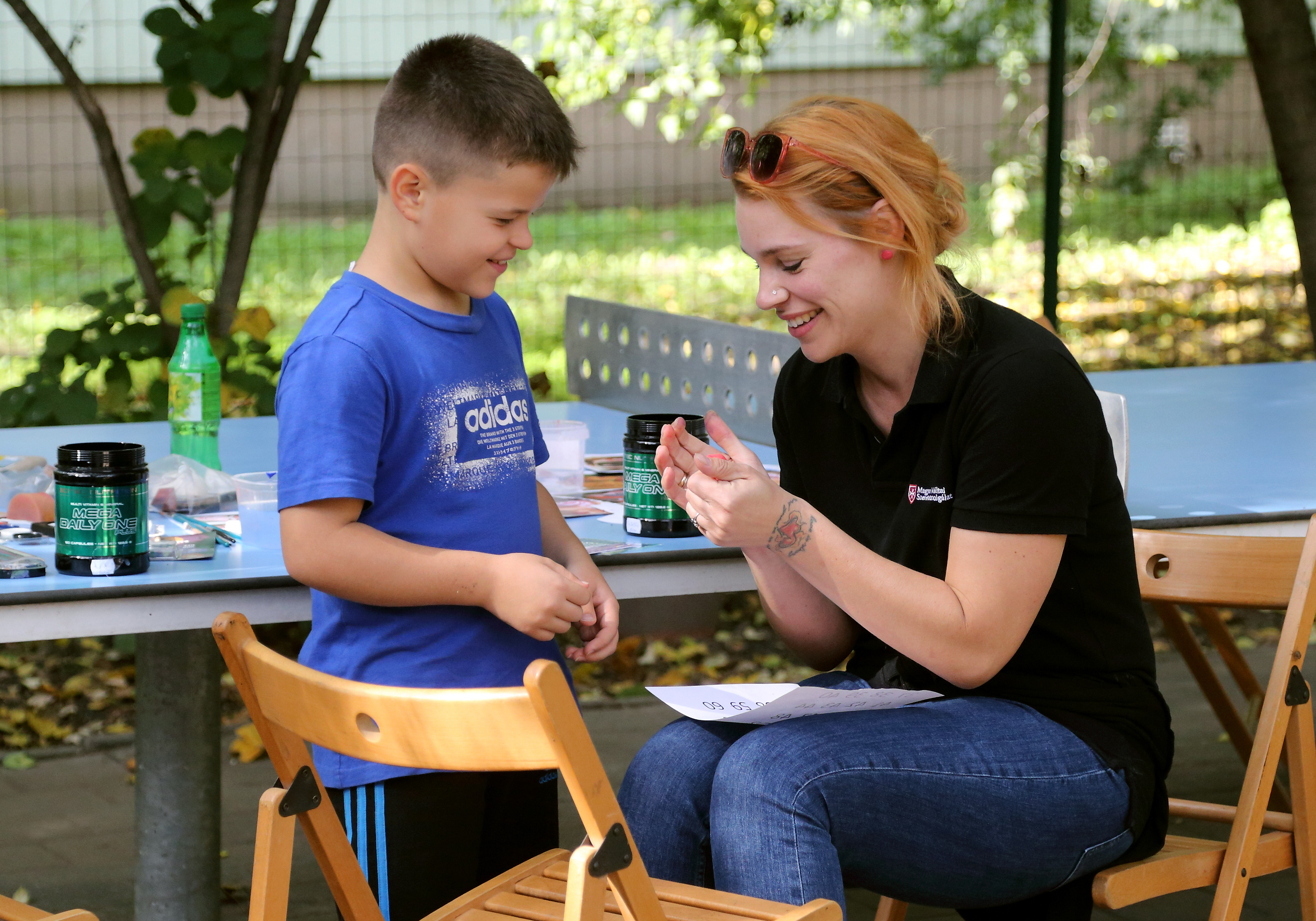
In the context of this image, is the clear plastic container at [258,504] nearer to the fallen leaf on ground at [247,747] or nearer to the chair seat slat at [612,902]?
the chair seat slat at [612,902]

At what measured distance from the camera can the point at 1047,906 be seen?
204 centimetres

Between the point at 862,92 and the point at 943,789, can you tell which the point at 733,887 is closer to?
the point at 943,789

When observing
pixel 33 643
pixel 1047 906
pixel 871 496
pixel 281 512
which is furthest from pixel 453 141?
pixel 33 643

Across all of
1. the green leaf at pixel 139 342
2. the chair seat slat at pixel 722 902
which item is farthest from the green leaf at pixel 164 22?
the chair seat slat at pixel 722 902

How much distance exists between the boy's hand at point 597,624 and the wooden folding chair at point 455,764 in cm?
32

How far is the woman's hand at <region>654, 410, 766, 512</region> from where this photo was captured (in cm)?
200

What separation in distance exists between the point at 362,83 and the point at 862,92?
3213mm

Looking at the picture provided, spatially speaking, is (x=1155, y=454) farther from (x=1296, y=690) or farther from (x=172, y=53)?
(x=172, y=53)

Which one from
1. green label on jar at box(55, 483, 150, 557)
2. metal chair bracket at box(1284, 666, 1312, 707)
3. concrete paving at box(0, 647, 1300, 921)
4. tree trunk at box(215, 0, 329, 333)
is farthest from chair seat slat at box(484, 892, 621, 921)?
tree trunk at box(215, 0, 329, 333)

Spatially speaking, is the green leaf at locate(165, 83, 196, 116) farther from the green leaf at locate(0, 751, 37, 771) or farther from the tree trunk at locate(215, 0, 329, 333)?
the green leaf at locate(0, 751, 37, 771)

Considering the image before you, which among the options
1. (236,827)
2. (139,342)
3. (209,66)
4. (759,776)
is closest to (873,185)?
(759,776)

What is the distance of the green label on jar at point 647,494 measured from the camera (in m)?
2.36

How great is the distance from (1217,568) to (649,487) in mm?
904

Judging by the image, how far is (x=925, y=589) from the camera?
1919 millimetres
